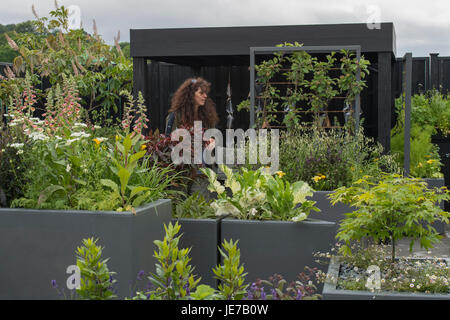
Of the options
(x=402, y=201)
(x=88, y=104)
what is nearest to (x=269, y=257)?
(x=402, y=201)

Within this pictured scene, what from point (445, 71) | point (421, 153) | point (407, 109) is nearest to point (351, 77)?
point (407, 109)

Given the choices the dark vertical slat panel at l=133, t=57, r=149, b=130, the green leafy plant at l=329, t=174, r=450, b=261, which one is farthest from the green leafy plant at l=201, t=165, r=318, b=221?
the dark vertical slat panel at l=133, t=57, r=149, b=130

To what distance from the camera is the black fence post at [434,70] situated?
447 inches

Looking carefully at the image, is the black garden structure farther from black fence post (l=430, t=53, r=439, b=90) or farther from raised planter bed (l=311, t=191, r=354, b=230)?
black fence post (l=430, t=53, r=439, b=90)

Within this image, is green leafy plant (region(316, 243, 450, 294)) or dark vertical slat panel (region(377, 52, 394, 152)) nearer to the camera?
green leafy plant (region(316, 243, 450, 294))

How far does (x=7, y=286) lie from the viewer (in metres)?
3.45

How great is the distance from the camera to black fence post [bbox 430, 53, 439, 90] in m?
11.4

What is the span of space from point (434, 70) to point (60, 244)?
9817 mm

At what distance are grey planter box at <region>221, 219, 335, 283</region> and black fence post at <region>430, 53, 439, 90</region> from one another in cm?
868

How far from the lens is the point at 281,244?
363cm

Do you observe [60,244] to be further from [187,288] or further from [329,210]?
[329,210]

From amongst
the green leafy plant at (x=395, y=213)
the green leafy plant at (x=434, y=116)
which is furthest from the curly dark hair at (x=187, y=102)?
the green leafy plant at (x=434, y=116)

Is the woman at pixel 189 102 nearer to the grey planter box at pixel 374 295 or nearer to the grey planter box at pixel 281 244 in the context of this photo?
the grey planter box at pixel 281 244

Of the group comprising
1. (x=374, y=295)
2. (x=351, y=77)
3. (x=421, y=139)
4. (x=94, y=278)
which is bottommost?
(x=374, y=295)
